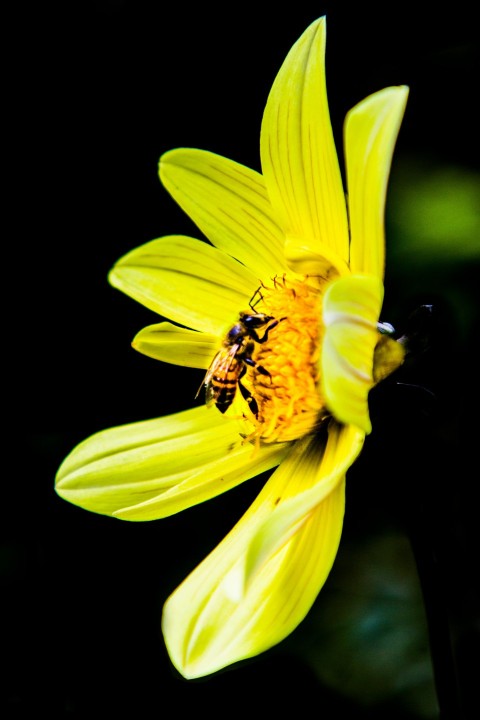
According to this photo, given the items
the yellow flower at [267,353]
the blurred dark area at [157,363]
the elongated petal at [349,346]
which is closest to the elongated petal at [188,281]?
the yellow flower at [267,353]

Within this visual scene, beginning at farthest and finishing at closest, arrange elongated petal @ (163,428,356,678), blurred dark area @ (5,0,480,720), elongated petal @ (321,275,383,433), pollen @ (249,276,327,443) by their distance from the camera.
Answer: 1. blurred dark area @ (5,0,480,720)
2. pollen @ (249,276,327,443)
3. elongated petal @ (163,428,356,678)
4. elongated petal @ (321,275,383,433)

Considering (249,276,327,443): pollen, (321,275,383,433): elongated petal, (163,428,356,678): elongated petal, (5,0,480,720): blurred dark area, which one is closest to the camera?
(321,275,383,433): elongated petal

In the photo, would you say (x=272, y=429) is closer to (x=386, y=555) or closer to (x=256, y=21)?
(x=386, y=555)

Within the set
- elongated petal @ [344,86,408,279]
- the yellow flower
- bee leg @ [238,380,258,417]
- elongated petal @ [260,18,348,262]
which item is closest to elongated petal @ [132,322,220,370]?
the yellow flower

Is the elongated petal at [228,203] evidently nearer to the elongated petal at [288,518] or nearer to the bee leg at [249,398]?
the bee leg at [249,398]

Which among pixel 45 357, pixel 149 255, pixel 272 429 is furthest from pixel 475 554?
pixel 45 357

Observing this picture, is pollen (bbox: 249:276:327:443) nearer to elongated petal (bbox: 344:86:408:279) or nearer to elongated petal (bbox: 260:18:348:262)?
elongated petal (bbox: 260:18:348:262)
